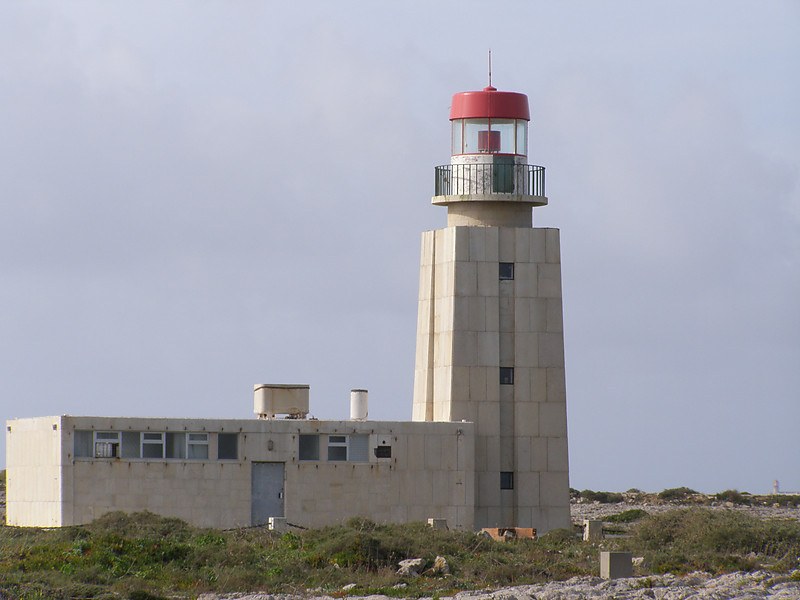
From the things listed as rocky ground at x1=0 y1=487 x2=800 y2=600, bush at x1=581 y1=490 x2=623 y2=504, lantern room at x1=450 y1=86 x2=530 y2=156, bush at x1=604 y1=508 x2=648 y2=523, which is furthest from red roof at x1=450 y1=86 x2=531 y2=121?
bush at x1=581 y1=490 x2=623 y2=504

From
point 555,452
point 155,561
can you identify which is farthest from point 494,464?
point 155,561

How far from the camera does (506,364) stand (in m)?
43.2

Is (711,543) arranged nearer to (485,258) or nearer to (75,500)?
(485,258)

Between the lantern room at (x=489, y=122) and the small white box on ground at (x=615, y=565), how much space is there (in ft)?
45.3

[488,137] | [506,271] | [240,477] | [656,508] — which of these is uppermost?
[488,137]

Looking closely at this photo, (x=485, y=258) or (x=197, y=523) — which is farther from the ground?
(x=485, y=258)

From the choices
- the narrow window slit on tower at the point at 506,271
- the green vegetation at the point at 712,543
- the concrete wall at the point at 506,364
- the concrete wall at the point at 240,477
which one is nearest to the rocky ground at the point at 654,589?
the green vegetation at the point at 712,543

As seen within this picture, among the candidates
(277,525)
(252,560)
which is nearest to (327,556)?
(252,560)

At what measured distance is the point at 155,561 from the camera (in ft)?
108

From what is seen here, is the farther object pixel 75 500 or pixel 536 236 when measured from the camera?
pixel 536 236

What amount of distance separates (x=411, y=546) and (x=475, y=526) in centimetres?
790

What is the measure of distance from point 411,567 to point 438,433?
906 centimetres

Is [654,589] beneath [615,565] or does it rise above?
beneath

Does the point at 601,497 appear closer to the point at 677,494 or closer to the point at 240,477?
the point at 677,494
